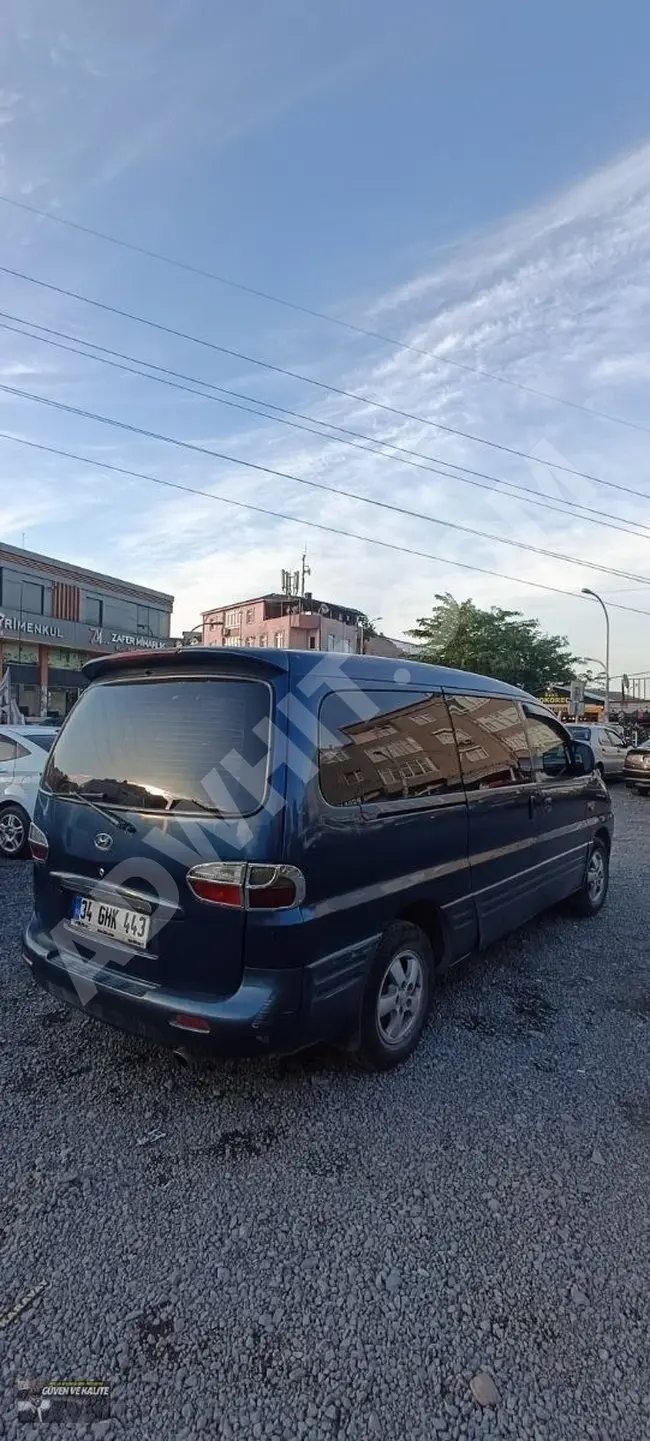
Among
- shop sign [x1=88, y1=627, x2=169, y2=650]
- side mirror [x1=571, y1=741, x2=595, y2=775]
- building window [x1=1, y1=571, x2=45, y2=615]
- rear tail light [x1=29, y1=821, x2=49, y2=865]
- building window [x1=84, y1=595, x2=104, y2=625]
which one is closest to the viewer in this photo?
rear tail light [x1=29, y1=821, x2=49, y2=865]

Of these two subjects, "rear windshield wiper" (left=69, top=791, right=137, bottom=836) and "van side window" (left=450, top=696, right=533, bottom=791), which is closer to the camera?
"rear windshield wiper" (left=69, top=791, right=137, bottom=836)

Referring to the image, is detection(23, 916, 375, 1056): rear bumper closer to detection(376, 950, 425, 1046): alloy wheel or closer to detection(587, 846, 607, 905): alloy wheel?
detection(376, 950, 425, 1046): alloy wheel

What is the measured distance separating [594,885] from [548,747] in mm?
1564

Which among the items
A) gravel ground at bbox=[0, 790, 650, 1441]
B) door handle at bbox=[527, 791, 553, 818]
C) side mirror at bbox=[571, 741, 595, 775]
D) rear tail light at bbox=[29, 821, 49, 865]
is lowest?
gravel ground at bbox=[0, 790, 650, 1441]

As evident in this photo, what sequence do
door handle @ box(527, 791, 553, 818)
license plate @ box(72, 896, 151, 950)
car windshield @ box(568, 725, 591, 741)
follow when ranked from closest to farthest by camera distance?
license plate @ box(72, 896, 151, 950)
door handle @ box(527, 791, 553, 818)
car windshield @ box(568, 725, 591, 741)

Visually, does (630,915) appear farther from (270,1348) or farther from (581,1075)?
(270,1348)

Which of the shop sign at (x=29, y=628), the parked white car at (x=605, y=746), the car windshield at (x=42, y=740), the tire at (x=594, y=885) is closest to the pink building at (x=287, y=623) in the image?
the shop sign at (x=29, y=628)

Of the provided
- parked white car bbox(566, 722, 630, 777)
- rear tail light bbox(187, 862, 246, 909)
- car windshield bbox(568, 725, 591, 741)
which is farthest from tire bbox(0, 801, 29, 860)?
parked white car bbox(566, 722, 630, 777)

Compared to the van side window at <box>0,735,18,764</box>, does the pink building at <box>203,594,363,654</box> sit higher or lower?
higher

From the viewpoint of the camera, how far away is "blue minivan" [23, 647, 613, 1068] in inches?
93.0

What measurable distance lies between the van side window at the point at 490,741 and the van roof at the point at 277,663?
10.3 inches

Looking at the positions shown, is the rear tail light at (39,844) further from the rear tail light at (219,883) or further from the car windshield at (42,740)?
the car windshield at (42,740)

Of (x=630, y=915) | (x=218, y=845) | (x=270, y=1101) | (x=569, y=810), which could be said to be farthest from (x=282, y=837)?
(x=630, y=915)

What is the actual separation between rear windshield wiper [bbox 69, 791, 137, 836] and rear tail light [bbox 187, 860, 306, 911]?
421 millimetres
